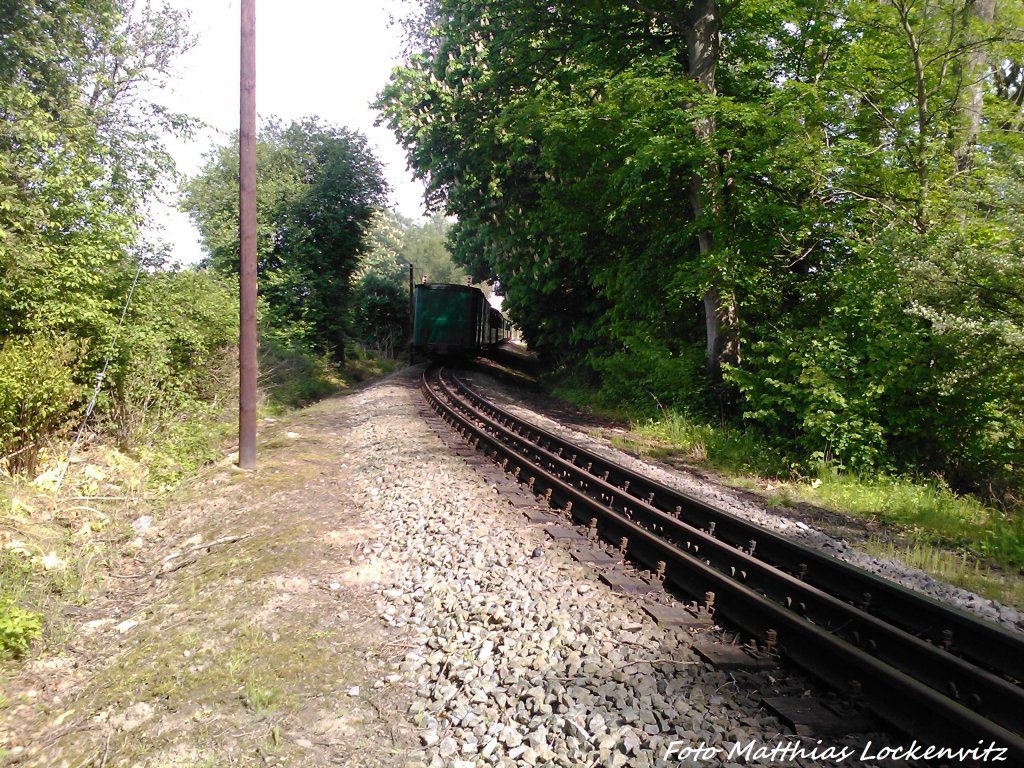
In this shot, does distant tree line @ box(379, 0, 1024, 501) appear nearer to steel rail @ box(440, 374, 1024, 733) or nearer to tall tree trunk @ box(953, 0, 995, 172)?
tall tree trunk @ box(953, 0, 995, 172)

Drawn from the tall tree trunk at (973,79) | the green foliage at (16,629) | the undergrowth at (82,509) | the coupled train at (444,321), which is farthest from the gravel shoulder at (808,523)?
the coupled train at (444,321)

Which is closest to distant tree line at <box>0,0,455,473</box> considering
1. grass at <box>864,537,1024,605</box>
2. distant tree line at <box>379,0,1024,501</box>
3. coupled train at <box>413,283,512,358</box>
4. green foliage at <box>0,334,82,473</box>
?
green foliage at <box>0,334,82,473</box>

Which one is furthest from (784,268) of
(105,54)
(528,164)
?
(105,54)

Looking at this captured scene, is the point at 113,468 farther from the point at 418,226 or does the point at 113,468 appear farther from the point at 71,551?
the point at 418,226

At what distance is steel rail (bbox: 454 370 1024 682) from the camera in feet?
12.6

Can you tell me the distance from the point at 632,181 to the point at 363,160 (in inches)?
697

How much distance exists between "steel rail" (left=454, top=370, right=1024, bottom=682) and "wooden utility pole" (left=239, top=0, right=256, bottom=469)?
5.41 m

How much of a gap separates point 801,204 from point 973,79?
313 centimetres

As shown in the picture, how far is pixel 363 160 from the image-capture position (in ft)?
88.4

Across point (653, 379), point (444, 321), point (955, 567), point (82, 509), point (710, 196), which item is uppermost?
point (710, 196)

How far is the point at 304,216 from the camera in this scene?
83.9 ft

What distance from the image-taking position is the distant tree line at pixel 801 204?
8594 mm

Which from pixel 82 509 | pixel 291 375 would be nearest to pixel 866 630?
pixel 82 509

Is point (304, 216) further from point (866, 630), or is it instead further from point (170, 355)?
point (866, 630)
